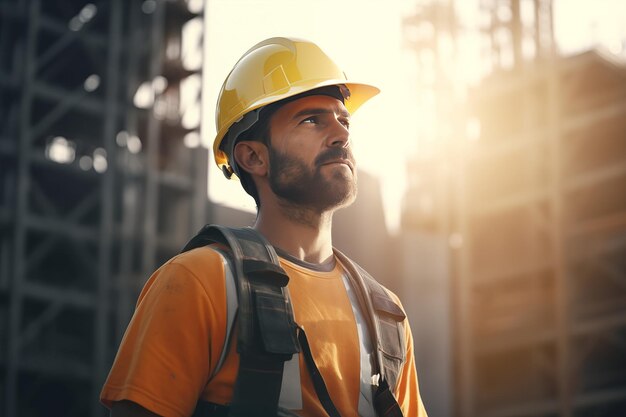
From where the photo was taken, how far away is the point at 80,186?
91.3ft

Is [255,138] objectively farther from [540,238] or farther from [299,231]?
[540,238]

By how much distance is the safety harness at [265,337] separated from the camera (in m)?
4.13

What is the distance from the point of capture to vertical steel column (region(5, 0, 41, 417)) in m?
23.9

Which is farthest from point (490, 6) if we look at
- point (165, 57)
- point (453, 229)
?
point (165, 57)

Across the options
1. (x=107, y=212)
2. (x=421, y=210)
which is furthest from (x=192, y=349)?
(x=421, y=210)

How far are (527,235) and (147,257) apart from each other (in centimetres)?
1739

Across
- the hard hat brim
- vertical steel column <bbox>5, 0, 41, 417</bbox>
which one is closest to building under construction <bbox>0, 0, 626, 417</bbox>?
vertical steel column <bbox>5, 0, 41, 417</bbox>

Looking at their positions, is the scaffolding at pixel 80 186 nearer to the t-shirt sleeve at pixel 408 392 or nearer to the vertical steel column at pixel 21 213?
the vertical steel column at pixel 21 213

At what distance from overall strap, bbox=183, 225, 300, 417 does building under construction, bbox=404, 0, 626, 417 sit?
1266 inches

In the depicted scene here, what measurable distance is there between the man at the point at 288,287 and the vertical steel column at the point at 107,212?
20.7m

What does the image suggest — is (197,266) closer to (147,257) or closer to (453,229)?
(147,257)

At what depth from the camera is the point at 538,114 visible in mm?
38844

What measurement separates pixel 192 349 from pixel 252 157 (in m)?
1.24

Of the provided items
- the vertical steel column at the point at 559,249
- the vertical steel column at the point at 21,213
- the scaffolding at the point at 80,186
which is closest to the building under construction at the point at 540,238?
the vertical steel column at the point at 559,249
